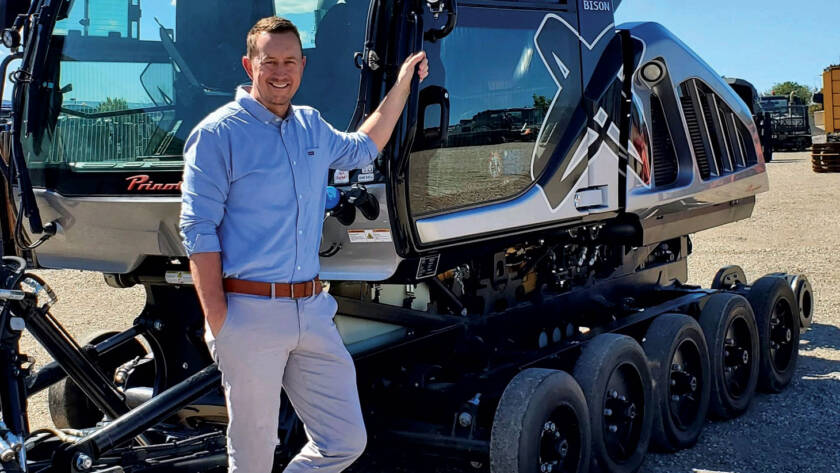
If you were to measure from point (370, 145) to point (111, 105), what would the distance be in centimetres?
160

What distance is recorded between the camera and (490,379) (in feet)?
16.5

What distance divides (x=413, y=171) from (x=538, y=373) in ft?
3.79

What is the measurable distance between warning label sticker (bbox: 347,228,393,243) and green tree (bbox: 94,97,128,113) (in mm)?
1295

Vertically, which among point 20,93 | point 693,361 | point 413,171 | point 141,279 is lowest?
point 693,361

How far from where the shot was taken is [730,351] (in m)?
6.85

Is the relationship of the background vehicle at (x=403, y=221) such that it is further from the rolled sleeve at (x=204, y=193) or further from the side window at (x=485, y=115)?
the rolled sleeve at (x=204, y=193)

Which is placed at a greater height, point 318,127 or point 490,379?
point 318,127

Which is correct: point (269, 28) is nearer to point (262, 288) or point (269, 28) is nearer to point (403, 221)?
point (262, 288)

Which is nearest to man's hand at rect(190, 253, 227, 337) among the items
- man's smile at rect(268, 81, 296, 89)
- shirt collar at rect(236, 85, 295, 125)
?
shirt collar at rect(236, 85, 295, 125)

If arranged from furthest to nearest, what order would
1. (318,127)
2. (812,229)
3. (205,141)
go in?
1. (812,229)
2. (318,127)
3. (205,141)

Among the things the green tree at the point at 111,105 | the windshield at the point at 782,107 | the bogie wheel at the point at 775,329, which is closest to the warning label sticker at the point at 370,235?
the green tree at the point at 111,105

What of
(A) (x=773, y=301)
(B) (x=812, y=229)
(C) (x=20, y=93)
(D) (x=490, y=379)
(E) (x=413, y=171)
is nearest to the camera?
(E) (x=413, y=171)

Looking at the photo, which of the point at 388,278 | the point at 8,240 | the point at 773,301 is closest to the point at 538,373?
the point at 388,278

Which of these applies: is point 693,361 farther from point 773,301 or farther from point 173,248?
point 173,248
